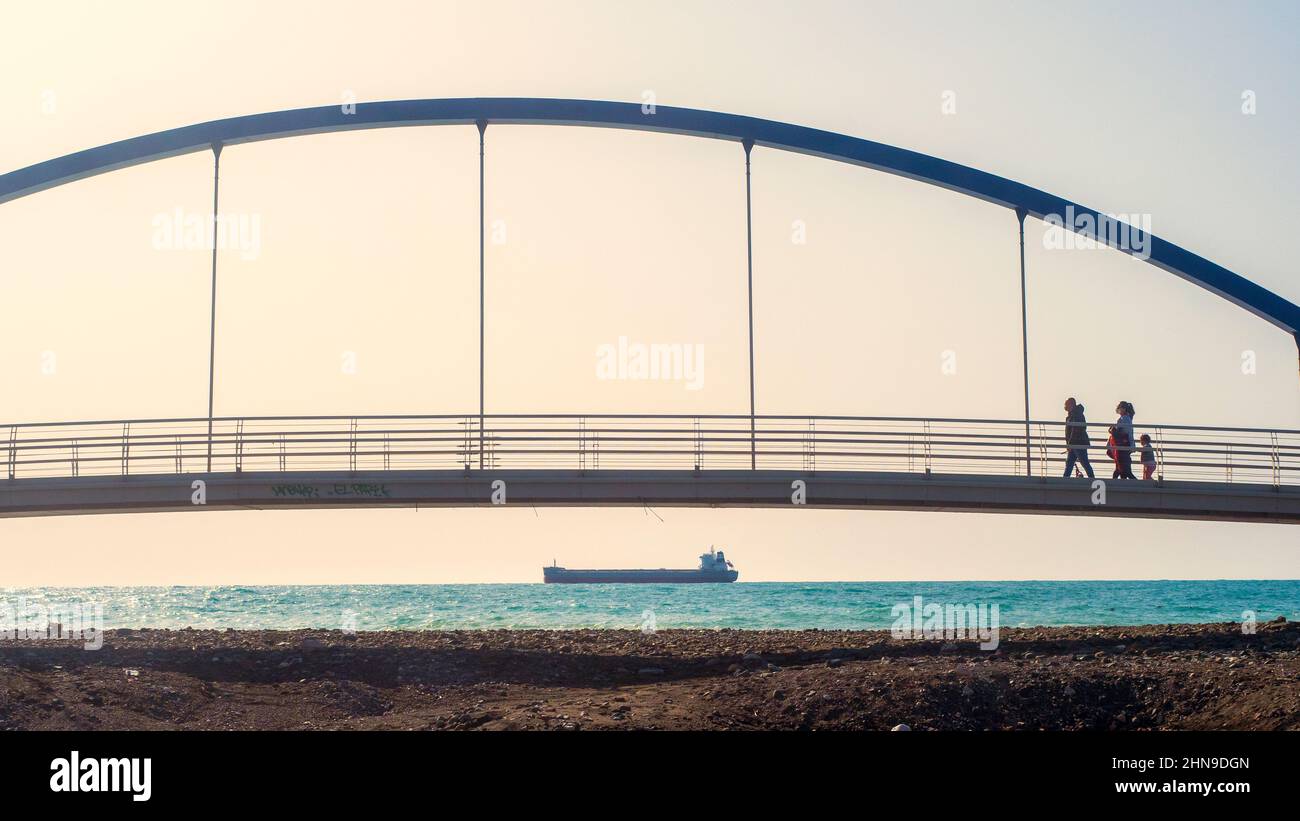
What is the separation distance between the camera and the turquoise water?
1737 inches

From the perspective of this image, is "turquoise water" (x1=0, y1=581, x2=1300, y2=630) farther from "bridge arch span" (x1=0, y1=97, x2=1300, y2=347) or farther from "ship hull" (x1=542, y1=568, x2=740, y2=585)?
"bridge arch span" (x1=0, y1=97, x2=1300, y2=347)

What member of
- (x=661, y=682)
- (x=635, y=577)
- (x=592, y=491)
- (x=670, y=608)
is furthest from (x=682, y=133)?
(x=635, y=577)

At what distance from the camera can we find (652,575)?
3280 inches

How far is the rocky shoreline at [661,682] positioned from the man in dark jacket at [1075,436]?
2.77 metres

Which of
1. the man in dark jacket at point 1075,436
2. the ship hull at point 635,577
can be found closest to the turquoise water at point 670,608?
the ship hull at point 635,577

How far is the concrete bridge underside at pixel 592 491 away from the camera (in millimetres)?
22344

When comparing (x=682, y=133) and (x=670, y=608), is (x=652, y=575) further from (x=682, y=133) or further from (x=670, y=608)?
(x=682, y=133)

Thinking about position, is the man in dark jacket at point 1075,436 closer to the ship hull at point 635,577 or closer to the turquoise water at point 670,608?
the turquoise water at point 670,608

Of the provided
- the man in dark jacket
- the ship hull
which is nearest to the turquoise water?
the ship hull

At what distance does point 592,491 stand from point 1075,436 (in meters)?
8.30

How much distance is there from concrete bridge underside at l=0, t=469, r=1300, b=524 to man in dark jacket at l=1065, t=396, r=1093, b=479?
1.41ft
